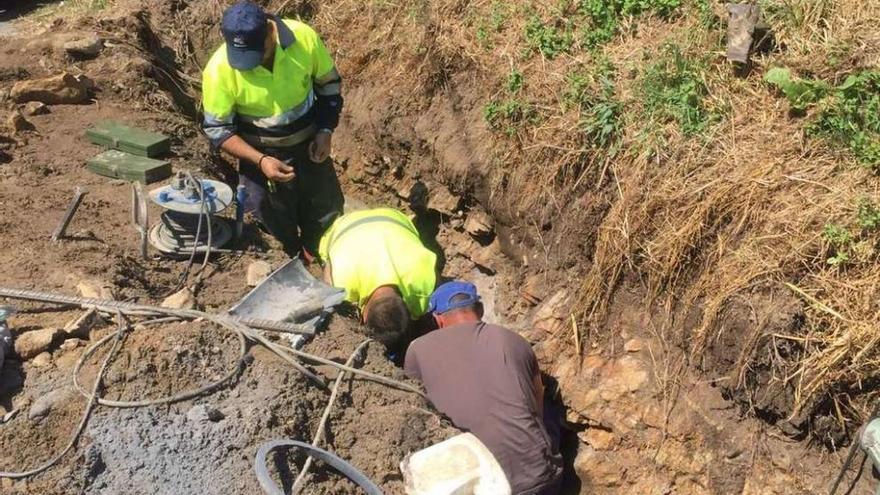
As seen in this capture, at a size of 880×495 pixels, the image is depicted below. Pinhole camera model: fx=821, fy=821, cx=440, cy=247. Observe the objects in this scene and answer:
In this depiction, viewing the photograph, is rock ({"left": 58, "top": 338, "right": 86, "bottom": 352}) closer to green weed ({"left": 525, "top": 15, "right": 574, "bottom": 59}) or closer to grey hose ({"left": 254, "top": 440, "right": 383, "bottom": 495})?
grey hose ({"left": 254, "top": 440, "right": 383, "bottom": 495})

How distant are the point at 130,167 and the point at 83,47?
1.73 m

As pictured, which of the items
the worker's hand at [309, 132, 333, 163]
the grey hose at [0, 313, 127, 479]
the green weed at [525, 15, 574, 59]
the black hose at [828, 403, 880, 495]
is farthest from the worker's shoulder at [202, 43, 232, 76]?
the black hose at [828, 403, 880, 495]

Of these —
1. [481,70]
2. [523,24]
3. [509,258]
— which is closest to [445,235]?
[509,258]

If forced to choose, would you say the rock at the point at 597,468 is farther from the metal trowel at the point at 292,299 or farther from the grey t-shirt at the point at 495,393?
the metal trowel at the point at 292,299

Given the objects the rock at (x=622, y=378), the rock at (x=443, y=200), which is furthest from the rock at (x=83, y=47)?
the rock at (x=622, y=378)

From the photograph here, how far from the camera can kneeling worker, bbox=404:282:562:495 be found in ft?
13.6

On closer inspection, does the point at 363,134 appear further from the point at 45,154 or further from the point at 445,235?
the point at 45,154

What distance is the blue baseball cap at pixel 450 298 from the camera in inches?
182

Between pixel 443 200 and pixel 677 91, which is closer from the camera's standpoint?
pixel 677 91

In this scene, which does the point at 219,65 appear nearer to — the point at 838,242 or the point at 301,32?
the point at 301,32

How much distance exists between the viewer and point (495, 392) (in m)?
4.17

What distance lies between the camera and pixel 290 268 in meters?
4.74

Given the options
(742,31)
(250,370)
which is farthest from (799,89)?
(250,370)

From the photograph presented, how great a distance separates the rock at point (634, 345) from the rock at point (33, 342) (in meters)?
2.95
